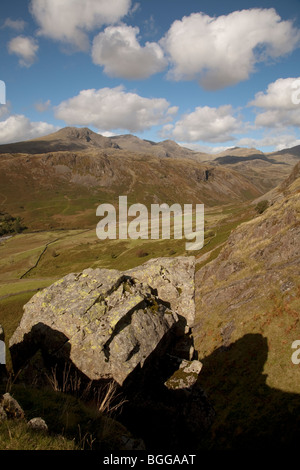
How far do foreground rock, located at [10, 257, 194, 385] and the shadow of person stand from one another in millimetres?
5746

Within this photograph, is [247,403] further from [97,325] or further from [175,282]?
[97,325]

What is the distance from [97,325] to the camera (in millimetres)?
15352

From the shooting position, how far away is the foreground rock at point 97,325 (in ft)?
47.1

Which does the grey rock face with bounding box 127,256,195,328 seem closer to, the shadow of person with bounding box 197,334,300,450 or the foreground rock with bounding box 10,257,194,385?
the foreground rock with bounding box 10,257,194,385

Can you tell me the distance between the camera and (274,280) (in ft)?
110

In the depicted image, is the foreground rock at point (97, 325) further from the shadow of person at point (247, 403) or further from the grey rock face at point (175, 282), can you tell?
the shadow of person at point (247, 403)

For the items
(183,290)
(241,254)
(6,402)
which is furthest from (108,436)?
(241,254)

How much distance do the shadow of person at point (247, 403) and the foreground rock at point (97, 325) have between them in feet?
18.9

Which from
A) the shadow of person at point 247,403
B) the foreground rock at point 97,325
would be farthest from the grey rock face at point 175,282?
the shadow of person at point 247,403

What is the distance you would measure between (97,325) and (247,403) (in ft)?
48.9

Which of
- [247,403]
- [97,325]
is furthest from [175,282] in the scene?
[247,403]

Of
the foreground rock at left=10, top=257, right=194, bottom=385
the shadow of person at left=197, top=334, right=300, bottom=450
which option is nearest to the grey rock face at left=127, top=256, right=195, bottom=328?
the foreground rock at left=10, top=257, right=194, bottom=385
